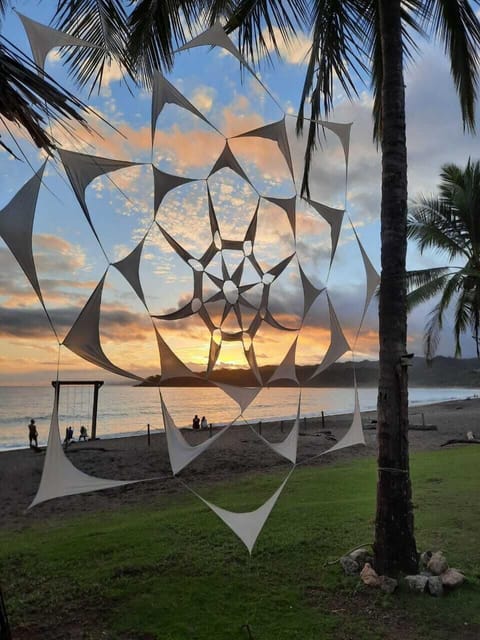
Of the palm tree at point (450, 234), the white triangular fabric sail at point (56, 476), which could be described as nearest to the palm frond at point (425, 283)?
the palm tree at point (450, 234)

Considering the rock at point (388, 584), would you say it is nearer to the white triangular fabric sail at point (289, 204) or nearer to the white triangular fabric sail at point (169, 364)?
the white triangular fabric sail at point (169, 364)

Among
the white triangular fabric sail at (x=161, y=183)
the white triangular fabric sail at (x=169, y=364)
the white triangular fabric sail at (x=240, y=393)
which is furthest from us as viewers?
the white triangular fabric sail at (x=240, y=393)

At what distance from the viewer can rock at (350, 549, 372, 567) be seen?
6520mm

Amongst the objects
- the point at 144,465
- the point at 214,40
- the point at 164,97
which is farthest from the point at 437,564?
the point at 144,465

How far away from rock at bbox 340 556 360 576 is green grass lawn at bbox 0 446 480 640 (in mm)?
128

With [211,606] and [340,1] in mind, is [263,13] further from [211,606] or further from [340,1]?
[211,606]

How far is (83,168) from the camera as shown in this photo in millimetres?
5508

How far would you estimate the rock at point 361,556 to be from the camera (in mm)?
6520

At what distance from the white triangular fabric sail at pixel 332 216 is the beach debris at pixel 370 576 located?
4.12 metres

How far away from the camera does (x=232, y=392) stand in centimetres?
824

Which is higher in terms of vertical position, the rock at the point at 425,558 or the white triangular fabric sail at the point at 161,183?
the white triangular fabric sail at the point at 161,183

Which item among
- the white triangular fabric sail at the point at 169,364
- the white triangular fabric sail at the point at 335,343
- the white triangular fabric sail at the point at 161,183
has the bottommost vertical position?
the white triangular fabric sail at the point at 169,364

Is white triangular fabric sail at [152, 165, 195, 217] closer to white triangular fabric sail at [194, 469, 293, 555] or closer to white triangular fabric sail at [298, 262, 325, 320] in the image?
white triangular fabric sail at [298, 262, 325, 320]

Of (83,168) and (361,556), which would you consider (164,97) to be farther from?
(361,556)
